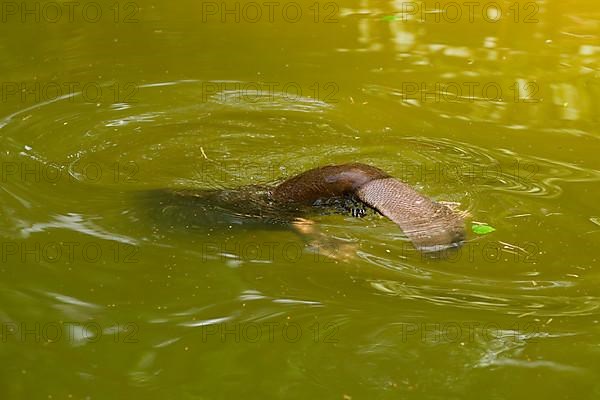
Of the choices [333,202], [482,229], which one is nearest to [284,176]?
[333,202]

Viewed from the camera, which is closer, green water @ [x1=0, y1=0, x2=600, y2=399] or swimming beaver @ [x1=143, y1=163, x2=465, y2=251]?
green water @ [x1=0, y1=0, x2=600, y2=399]

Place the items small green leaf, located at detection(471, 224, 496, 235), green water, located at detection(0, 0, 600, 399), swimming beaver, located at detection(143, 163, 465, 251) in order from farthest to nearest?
small green leaf, located at detection(471, 224, 496, 235)
swimming beaver, located at detection(143, 163, 465, 251)
green water, located at detection(0, 0, 600, 399)

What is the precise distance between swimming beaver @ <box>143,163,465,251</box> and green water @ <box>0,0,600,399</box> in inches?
5.0

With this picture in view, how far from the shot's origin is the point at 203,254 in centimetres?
424

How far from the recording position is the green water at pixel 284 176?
3.46 meters

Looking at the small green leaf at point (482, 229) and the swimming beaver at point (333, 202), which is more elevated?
the swimming beaver at point (333, 202)

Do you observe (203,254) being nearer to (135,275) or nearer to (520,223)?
(135,275)

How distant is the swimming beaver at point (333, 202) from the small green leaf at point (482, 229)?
0.10 meters

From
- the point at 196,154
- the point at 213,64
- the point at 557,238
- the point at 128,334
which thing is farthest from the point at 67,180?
the point at 557,238

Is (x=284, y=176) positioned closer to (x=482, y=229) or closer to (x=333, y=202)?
(x=333, y=202)

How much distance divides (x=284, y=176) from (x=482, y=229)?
4.11 ft

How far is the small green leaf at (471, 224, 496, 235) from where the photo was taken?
4.39m

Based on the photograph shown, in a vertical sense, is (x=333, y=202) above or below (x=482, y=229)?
above

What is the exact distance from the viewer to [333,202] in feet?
14.4
